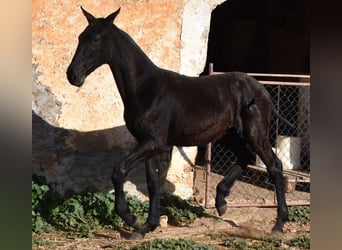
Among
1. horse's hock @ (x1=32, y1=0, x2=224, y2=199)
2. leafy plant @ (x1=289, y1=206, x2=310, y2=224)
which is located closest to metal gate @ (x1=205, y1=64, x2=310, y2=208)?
leafy plant @ (x1=289, y1=206, x2=310, y2=224)

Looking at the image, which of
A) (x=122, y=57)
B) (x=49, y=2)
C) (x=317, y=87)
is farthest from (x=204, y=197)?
(x=317, y=87)

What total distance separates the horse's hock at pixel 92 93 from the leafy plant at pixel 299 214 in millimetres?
1362

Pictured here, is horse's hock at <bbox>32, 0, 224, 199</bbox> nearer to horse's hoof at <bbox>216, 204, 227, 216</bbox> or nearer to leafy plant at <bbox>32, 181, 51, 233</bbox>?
leafy plant at <bbox>32, 181, 51, 233</bbox>

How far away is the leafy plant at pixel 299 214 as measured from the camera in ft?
20.5

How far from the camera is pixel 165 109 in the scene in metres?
5.12

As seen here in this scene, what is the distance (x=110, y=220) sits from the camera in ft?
19.1

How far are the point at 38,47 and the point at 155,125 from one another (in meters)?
2.10

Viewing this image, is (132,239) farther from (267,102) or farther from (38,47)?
(38,47)

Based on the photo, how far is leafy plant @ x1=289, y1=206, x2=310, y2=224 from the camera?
624cm

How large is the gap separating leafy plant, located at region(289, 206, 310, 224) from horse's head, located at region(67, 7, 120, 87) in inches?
125

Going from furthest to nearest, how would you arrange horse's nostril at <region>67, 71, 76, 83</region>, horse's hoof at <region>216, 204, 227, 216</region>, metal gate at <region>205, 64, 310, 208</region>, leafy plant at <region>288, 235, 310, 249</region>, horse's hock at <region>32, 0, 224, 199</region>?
metal gate at <region>205, 64, 310, 208</region> → horse's hock at <region>32, 0, 224, 199</region> → horse's hoof at <region>216, 204, 227, 216</region> → leafy plant at <region>288, 235, 310, 249</region> → horse's nostril at <region>67, 71, 76, 83</region>

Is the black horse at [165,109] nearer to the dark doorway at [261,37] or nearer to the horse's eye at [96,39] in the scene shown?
the horse's eye at [96,39]

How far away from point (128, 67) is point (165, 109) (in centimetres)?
58

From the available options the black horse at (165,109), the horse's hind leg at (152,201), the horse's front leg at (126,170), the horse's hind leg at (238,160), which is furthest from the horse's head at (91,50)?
the horse's hind leg at (238,160)
